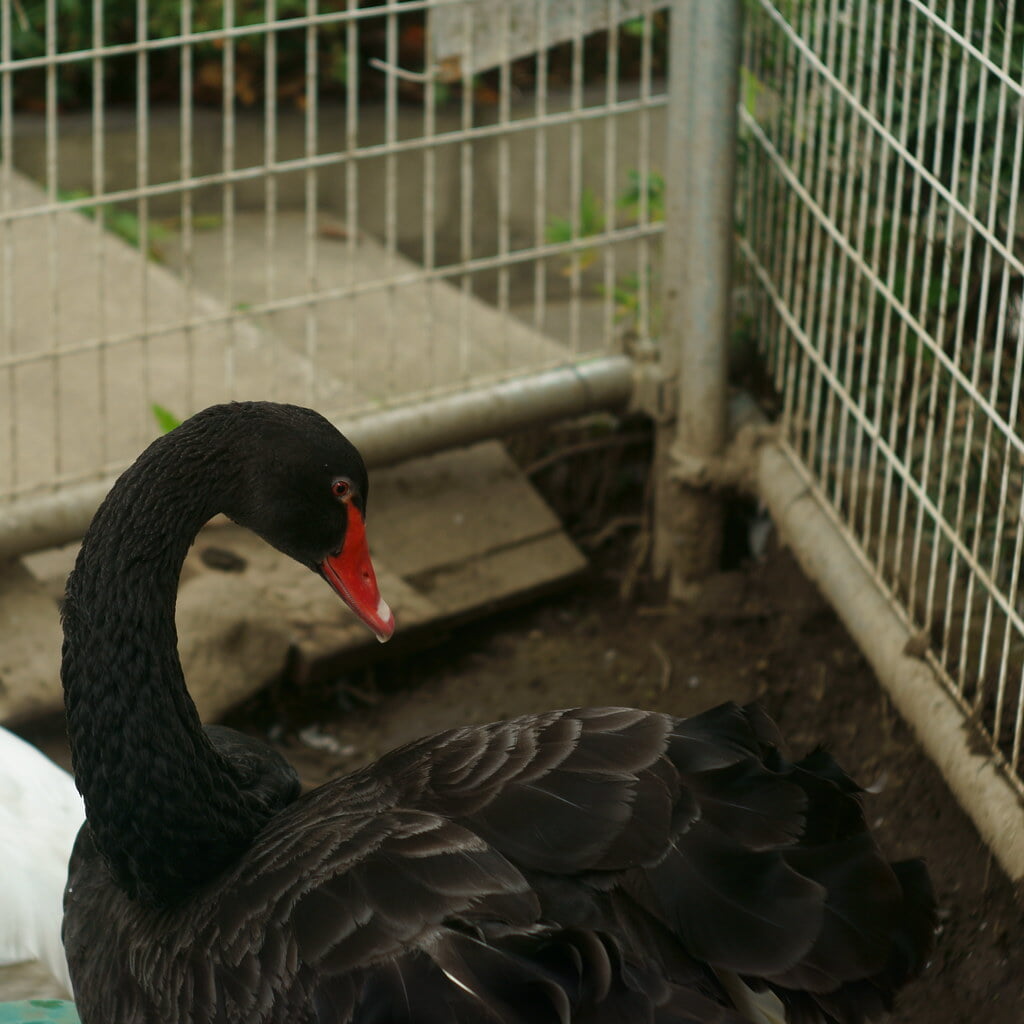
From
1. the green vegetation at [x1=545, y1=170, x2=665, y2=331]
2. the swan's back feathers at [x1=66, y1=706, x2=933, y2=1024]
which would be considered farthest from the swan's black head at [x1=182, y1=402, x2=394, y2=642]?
the green vegetation at [x1=545, y1=170, x2=665, y2=331]

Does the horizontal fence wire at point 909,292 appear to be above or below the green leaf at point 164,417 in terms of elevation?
above

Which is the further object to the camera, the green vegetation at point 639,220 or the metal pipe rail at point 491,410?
the green vegetation at point 639,220

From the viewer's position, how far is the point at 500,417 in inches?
149

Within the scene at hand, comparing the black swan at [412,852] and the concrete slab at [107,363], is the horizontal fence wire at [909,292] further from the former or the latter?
the concrete slab at [107,363]

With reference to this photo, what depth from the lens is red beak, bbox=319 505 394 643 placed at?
2.28m

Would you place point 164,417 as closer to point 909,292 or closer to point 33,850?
point 33,850

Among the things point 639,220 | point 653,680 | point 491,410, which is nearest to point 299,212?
point 639,220

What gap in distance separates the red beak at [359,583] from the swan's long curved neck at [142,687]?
0.22 m

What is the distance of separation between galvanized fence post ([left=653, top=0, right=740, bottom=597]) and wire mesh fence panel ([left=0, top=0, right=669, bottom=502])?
212mm

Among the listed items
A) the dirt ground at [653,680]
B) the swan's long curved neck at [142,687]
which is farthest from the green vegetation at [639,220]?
the swan's long curved neck at [142,687]

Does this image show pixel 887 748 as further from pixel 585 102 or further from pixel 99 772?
pixel 585 102

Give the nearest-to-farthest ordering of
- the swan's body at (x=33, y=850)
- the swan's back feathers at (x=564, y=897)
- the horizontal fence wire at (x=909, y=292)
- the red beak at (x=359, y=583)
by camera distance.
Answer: the swan's back feathers at (x=564, y=897) < the red beak at (x=359, y=583) < the swan's body at (x=33, y=850) < the horizontal fence wire at (x=909, y=292)

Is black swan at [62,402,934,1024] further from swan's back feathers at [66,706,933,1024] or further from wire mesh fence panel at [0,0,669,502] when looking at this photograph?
wire mesh fence panel at [0,0,669,502]

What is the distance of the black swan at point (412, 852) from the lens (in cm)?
181
